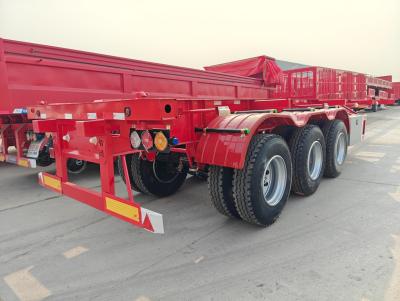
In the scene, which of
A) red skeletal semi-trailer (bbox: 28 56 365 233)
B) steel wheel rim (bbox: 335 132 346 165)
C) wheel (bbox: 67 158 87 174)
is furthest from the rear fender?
wheel (bbox: 67 158 87 174)

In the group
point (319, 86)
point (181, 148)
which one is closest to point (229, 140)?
point (181, 148)

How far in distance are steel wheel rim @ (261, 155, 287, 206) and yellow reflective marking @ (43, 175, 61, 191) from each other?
82.3 inches

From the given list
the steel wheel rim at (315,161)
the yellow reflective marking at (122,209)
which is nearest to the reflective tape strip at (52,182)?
the yellow reflective marking at (122,209)

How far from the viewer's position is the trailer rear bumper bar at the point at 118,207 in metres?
2.26

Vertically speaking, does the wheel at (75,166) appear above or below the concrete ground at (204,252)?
above

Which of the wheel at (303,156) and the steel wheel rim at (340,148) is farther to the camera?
the steel wheel rim at (340,148)

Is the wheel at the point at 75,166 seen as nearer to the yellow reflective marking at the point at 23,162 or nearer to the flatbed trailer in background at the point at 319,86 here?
the yellow reflective marking at the point at 23,162

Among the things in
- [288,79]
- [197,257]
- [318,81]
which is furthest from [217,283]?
[288,79]

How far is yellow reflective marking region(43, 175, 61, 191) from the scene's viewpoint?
9.98 ft

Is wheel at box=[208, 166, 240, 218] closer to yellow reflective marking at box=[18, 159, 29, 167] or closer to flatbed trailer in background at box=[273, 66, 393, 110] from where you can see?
yellow reflective marking at box=[18, 159, 29, 167]

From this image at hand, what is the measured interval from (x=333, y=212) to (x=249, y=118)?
1528mm

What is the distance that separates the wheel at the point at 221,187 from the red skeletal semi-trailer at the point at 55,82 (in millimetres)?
2588

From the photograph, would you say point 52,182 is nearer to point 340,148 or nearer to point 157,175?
point 157,175

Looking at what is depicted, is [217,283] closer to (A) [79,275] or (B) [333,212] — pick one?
(A) [79,275]
